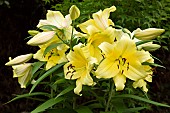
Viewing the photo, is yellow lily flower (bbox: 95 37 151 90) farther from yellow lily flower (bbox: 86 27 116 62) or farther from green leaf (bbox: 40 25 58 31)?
green leaf (bbox: 40 25 58 31)

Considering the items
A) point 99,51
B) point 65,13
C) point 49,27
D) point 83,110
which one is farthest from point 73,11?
point 65,13

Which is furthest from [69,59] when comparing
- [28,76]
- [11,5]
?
[11,5]

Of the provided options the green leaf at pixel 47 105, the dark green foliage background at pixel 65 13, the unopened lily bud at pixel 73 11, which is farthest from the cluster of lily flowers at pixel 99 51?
the dark green foliage background at pixel 65 13

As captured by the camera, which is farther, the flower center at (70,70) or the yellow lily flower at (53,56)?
the yellow lily flower at (53,56)

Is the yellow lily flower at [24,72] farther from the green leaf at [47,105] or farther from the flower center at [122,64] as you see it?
the flower center at [122,64]

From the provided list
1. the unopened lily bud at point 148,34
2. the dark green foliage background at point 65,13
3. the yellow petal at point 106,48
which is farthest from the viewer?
the dark green foliage background at point 65,13

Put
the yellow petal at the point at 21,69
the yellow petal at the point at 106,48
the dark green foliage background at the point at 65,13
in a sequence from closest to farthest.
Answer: the yellow petal at the point at 106,48 < the yellow petal at the point at 21,69 < the dark green foliage background at the point at 65,13
